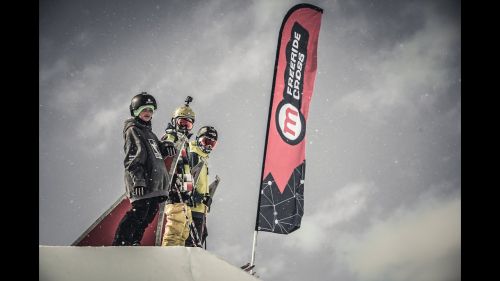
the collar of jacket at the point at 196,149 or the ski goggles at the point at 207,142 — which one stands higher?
the ski goggles at the point at 207,142

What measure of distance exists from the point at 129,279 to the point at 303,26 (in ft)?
18.7

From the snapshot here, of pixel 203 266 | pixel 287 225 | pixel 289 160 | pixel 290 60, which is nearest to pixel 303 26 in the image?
pixel 290 60

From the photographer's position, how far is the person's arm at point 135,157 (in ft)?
11.6

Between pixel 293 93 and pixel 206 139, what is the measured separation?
4.82ft

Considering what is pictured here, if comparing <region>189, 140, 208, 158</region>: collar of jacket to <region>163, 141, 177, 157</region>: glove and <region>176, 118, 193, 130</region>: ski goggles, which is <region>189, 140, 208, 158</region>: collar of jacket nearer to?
<region>176, 118, 193, 130</region>: ski goggles

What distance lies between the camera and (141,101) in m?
3.88

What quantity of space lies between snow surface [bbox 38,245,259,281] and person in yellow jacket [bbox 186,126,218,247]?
314 cm

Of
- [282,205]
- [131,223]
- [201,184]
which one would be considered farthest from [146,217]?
[282,205]

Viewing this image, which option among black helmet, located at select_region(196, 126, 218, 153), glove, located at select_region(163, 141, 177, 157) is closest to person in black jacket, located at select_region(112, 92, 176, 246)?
glove, located at select_region(163, 141, 177, 157)

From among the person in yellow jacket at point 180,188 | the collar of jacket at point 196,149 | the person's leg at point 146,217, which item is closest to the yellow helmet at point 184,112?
the person in yellow jacket at point 180,188

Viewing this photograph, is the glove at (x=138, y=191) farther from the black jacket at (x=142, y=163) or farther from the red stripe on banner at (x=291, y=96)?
the red stripe on banner at (x=291, y=96)

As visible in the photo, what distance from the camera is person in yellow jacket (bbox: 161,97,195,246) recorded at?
4.38 m
